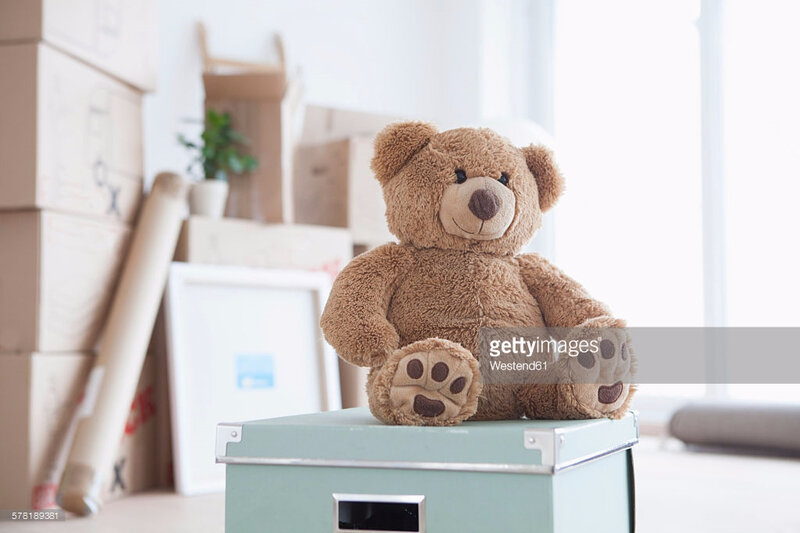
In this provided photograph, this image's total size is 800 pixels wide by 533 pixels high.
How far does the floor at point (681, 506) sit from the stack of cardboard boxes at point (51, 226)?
0.46ft

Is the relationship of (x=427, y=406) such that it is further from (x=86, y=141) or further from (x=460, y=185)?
(x=86, y=141)

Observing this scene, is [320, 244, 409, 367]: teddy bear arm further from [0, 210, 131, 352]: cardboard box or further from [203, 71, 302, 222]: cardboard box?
[203, 71, 302, 222]: cardboard box

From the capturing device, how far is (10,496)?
4.92 ft

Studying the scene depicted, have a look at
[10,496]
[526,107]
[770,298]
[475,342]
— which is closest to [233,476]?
[475,342]

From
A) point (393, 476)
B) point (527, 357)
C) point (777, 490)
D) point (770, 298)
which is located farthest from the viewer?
point (770, 298)

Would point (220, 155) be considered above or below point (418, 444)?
above

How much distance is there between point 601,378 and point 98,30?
Result: 1292mm

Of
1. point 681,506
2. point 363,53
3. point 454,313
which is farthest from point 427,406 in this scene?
point 363,53

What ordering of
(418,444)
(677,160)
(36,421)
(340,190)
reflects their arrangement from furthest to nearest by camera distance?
1. (677,160)
2. (340,190)
3. (36,421)
4. (418,444)

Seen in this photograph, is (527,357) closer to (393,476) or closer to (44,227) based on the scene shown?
(393,476)

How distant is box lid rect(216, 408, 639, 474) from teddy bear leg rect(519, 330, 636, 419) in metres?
0.02

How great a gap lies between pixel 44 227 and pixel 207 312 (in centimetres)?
41

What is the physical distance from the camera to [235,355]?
1.86m

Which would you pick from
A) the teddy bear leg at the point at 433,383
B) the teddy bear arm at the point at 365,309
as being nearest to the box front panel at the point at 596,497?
the teddy bear leg at the point at 433,383
